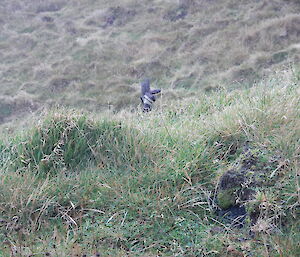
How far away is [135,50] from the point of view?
18844 mm

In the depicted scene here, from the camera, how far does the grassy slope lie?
2631mm

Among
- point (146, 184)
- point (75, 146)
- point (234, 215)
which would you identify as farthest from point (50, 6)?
point (234, 215)

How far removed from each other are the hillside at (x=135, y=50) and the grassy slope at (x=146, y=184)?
8949 millimetres

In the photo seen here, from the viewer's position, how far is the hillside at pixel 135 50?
15070mm

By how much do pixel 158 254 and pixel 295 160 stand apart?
46.5 inches

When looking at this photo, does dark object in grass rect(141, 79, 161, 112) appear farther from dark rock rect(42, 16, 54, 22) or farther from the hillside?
dark rock rect(42, 16, 54, 22)

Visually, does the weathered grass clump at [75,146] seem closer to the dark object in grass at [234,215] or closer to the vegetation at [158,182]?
the vegetation at [158,182]

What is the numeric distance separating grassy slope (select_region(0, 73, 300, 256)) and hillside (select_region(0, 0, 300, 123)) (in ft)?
29.4

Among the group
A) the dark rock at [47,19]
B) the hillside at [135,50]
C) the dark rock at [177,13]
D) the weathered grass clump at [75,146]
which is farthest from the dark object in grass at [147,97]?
the dark rock at [47,19]

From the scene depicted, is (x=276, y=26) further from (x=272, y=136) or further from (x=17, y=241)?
(x=17, y=241)

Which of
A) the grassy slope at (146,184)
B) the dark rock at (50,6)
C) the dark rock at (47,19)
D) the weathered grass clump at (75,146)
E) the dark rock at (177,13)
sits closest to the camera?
the grassy slope at (146,184)

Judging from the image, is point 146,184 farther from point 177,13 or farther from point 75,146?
point 177,13

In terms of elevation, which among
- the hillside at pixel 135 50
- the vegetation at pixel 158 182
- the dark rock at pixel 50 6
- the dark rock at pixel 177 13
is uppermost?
the vegetation at pixel 158 182

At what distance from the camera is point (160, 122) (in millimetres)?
4328
